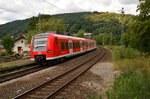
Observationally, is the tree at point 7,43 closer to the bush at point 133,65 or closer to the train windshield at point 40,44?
the train windshield at point 40,44

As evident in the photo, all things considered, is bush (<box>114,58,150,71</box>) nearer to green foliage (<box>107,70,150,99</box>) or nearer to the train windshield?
green foliage (<box>107,70,150,99</box>)

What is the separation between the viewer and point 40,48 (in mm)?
15125

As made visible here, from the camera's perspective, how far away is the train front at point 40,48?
1493cm

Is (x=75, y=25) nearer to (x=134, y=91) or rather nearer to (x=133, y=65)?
(x=133, y=65)

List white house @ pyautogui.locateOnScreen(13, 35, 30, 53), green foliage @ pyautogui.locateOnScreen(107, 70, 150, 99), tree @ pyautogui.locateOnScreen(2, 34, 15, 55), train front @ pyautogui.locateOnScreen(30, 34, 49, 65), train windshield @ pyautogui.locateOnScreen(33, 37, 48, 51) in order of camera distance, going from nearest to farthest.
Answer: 1. green foliage @ pyautogui.locateOnScreen(107, 70, 150, 99)
2. train front @ pyautogui.locateOnScreen(30, 34, 49, 65)
3. train windshield @ pyautogui.locateOnScreen(33, 37, 48, 51)
4. tree @ pyautogui.locateOnScreen(2, 34, 15, 55)
5. white house @ pyautogui.locateOnScreen(13, 35, 30, 53)

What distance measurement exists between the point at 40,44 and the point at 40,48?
1.20 feet

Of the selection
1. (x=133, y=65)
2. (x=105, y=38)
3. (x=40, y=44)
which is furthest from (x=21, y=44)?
(x=105, y=38)

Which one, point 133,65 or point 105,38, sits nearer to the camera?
point 133,65

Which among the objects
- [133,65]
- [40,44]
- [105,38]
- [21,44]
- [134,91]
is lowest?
[133,65]

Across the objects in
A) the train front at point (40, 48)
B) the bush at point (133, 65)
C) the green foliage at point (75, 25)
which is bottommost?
the bush at point (133, 65)

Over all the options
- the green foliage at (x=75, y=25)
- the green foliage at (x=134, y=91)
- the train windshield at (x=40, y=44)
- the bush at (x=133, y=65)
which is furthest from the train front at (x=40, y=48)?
the green foliage at (x=75, y=25)

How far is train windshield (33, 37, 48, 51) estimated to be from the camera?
15.1 m

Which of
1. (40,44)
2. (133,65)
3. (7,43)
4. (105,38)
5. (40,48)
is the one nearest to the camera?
(133,65)

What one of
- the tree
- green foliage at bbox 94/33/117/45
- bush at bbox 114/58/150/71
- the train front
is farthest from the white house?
green foliage at bbox 94/33/117/45
